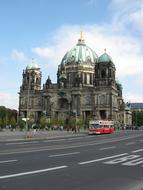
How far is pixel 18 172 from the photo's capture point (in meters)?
14.9

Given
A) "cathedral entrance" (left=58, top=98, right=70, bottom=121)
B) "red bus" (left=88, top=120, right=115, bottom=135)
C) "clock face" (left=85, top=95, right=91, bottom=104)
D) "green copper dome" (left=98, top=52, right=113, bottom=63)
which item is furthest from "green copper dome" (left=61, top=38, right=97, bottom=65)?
"red bus" (left=88, top=120, right=115, bottom=135)

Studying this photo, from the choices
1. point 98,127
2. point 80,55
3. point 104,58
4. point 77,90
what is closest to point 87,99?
point 77,90

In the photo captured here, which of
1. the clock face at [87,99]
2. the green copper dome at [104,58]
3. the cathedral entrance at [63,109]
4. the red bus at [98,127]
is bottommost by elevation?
the red bus at [98,127]

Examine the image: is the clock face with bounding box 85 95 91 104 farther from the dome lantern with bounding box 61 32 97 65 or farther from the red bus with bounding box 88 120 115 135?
the red bus with bounding box 88 120 115 135

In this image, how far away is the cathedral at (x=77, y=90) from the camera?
144000 mm

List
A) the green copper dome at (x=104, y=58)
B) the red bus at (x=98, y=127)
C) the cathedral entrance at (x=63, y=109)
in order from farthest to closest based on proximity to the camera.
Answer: the cathedral entrance at (x=63, y=109), the green copper dome at (x=104, y=58), the red bus at (x=98, y=127)

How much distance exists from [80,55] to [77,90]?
14683 mm

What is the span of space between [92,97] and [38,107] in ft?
71.3

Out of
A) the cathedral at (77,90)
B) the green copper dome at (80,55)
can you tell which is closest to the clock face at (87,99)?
the cathedral at (77,90)

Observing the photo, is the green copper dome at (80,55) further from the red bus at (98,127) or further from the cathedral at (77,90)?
the red bus at (98,127)

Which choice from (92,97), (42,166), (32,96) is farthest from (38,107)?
(42,166)

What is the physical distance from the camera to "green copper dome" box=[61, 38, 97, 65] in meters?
153

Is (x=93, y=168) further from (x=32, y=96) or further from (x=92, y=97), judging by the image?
(x=32, y=96)

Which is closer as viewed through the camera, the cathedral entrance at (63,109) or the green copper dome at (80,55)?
the cathedral entrance at (63,109)
